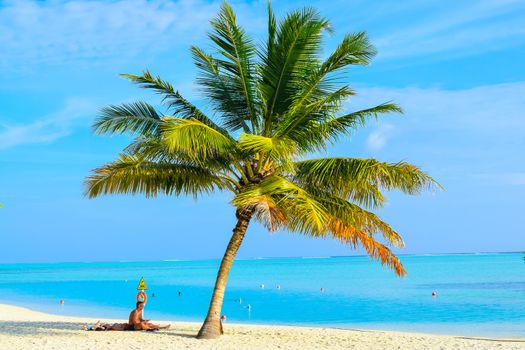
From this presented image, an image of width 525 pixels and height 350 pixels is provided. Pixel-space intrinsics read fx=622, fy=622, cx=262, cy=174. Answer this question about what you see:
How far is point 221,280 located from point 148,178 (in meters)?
2.74

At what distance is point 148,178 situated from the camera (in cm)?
1366

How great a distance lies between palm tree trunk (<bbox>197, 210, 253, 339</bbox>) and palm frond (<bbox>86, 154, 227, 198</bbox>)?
3.14 ft

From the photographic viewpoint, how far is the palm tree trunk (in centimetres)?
1339

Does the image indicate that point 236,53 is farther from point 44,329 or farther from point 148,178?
point 44,329

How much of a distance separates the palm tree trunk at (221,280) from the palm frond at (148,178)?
3.14 feet

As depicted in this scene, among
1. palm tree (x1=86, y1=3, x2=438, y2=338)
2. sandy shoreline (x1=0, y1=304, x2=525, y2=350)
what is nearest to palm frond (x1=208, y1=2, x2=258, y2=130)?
palm tree (x1=86, y1=3, x2=438, y2=338)

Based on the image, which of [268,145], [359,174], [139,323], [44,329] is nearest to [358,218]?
[359,174]

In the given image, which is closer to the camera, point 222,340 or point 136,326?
point 222,340

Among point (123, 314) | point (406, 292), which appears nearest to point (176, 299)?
point (123, 314)

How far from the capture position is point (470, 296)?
37.4 meters

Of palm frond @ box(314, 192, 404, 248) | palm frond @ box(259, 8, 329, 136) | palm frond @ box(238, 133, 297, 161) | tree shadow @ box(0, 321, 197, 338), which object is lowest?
tree shadow @ box(0, 321, 197, 338)

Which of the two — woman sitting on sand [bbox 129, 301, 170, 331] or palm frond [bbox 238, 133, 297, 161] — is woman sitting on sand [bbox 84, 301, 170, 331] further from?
palm frond [bbox 238, 133, 297, 161]

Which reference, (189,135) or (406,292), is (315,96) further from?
(406,292)

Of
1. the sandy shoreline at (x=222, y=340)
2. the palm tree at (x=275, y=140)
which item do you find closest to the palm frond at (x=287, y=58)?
the palm tree at (x=275, y=140)
